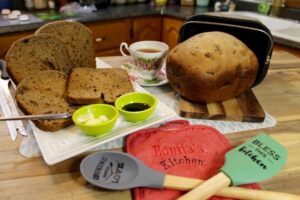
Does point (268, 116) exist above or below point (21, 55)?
below

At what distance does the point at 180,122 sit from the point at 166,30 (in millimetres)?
1504

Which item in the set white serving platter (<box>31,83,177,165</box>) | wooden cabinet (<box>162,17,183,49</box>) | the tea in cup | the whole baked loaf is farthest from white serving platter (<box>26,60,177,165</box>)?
wooden cabinet (<box>162,17,183,49</box>)

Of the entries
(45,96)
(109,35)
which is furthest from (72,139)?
(109,35)

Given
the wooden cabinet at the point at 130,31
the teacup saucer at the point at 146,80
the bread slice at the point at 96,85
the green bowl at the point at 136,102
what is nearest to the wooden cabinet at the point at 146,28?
the wooden cabinet at the point at 130,31

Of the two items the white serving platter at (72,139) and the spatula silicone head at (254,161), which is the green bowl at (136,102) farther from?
the spatula silicone head at (254,161)

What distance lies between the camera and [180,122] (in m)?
0.66

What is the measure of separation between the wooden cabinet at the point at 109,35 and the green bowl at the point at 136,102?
126 cm

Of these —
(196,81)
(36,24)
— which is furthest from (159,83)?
(36,24)

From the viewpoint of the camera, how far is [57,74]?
2.36 ft

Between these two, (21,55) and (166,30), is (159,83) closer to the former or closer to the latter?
(21,55)

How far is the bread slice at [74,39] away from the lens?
815mm

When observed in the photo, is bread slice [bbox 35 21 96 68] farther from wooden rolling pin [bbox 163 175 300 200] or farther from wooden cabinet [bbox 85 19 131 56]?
wooden cabinet [bbox 85 19 131 56]

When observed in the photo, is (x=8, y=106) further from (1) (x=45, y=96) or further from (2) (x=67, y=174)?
(2) (x=67, y=174)

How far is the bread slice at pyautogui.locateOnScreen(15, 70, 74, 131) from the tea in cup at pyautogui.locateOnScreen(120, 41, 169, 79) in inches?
8.4
